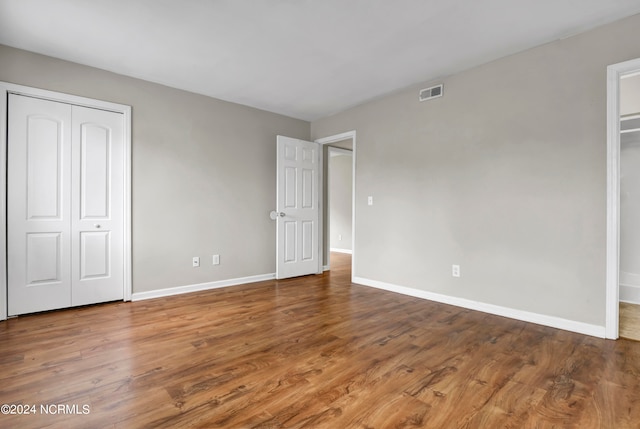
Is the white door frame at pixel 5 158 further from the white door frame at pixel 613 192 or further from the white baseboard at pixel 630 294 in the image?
the white baseboard at pixel 630 294

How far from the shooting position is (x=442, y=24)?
8.40 ft

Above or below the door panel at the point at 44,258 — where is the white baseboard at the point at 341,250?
below

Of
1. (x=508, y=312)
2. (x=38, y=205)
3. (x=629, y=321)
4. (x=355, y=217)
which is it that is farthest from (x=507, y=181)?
(x=38, y=205)

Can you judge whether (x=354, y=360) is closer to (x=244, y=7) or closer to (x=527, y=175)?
(x=527, y=175)

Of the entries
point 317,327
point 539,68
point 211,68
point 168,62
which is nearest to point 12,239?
point 168,62

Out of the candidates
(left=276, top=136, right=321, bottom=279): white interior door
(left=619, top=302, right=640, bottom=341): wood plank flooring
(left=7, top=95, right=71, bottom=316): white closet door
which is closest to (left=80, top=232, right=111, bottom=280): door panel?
(left=7, top=95, right=71, bottom=316): white closet door

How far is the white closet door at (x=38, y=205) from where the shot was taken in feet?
9.91

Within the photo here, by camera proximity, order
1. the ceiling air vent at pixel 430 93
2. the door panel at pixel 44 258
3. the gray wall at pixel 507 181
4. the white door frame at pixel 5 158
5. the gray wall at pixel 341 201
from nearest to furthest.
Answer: the gray wall at pixel 507 181, the white door frame at pixel 5 158, the door panel at pixel 44 258, the ceiling air vent at pixel 430 93, the gray wall at pixel 341 201

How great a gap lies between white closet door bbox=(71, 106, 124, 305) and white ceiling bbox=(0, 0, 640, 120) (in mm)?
658

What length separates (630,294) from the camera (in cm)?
360

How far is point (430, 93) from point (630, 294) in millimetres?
3195

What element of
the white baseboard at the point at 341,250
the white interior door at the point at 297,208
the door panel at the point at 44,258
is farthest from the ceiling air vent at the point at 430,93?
the white baseboard at the point at 341,250

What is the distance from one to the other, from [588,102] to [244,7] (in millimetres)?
2870

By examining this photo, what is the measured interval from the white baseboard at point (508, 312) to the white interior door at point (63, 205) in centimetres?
333
